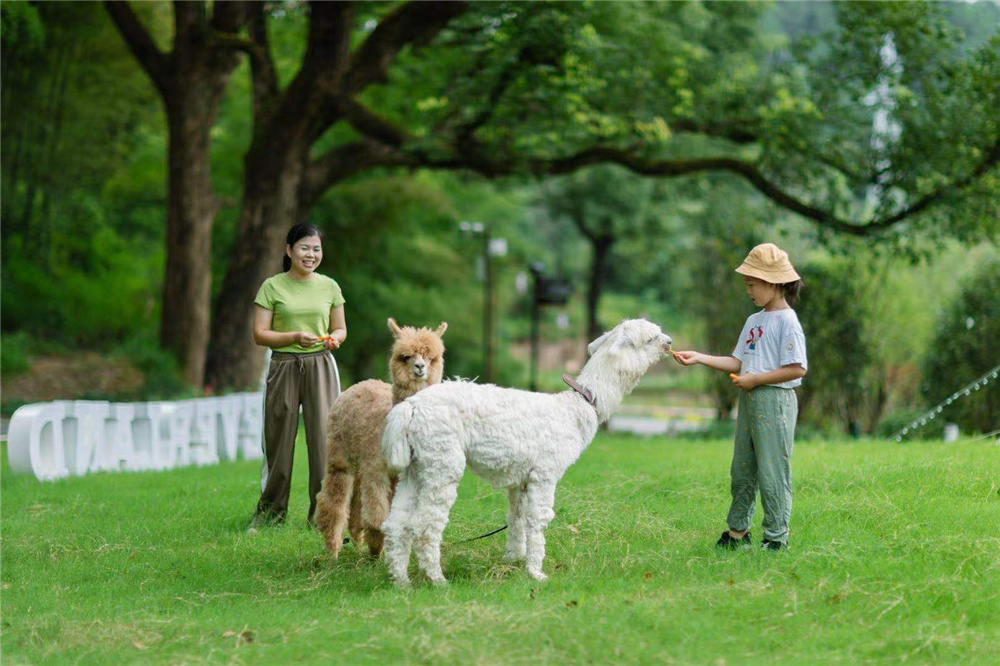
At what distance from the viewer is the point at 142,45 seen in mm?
17016

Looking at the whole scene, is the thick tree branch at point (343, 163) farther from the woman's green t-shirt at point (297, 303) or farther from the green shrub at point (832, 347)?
the woman's green t-shirt at point (297, 303)

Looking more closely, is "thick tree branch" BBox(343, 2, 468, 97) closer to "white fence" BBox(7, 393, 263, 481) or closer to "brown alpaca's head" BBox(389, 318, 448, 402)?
"white fence" BBox(7, 393, 263, 481)

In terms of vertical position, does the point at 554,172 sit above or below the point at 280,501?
above

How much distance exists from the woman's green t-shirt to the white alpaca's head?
2.15 m

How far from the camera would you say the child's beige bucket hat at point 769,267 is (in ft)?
21.4

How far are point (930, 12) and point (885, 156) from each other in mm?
2289

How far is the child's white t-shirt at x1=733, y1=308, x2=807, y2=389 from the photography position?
641 cm

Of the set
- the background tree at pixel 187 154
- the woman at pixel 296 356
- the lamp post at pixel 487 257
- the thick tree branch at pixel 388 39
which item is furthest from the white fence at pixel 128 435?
the lamp post at pixel 487 257

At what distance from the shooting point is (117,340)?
82.4 ft

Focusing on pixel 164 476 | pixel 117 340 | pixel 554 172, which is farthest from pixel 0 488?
pixel 117 340

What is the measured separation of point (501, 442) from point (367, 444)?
1.04 metres

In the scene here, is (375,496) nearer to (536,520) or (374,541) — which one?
(374,541)

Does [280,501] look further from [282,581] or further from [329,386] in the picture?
[282,581]

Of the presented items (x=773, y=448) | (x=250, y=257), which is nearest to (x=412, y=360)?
(x=773, y=448)
